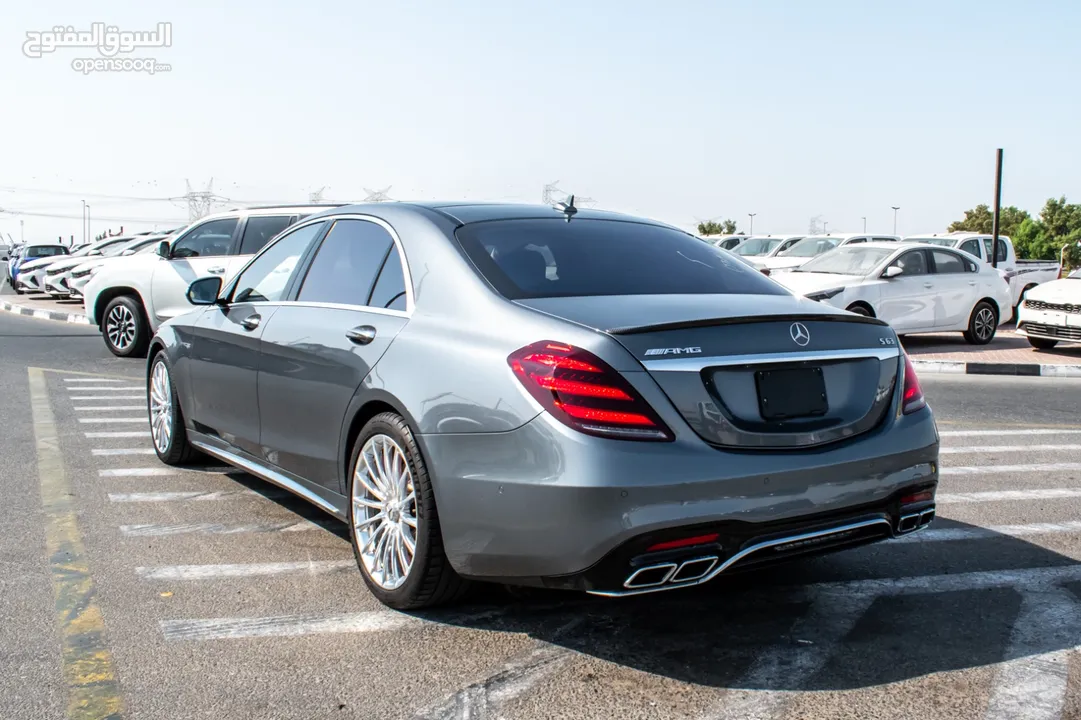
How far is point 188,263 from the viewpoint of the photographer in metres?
14.5

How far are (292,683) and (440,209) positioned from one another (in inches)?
83.4

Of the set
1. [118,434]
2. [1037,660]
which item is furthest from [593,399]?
[118,434]

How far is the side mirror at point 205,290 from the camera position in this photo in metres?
6.29

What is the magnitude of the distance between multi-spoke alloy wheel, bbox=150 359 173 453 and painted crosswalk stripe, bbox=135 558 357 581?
2.13 meters

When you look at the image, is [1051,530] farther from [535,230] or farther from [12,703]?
[12,703]

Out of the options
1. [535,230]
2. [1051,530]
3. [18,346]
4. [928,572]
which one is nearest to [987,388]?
[1051,530]

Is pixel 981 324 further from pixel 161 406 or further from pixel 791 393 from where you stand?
pixel 791 393

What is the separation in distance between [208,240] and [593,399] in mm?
11875

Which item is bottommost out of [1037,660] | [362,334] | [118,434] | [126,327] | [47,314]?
[47,314]

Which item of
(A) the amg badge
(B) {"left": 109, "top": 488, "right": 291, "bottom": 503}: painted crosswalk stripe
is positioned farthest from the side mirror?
(A) the amg badge

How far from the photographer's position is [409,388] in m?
4.09

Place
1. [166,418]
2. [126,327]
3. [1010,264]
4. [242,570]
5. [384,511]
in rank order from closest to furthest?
[384,511], [242,570], [166,418], [126,327], [1010,264]

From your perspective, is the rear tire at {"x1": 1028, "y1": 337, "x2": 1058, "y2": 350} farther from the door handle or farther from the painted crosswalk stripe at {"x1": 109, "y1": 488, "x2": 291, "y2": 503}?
the door handle

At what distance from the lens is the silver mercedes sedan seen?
3553mm
